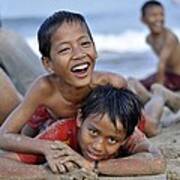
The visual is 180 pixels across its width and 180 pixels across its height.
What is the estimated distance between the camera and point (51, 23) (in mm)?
2783

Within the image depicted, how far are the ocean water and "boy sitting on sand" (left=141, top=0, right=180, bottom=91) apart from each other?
2.08 metres

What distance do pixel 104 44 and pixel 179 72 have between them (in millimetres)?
6791

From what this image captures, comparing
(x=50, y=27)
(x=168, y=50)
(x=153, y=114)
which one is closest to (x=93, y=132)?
(x=50, y=27)

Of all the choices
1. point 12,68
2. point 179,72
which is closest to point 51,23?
point 12,68

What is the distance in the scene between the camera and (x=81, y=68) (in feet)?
8.88

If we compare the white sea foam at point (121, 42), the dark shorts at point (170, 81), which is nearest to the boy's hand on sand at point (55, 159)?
the dark shorts at point (170, 81)

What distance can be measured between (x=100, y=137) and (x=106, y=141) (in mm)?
33

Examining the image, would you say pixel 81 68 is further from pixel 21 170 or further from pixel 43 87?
pixel 21 170

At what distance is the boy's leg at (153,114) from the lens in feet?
11.8

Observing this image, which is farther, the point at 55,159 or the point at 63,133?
the point at 63,133

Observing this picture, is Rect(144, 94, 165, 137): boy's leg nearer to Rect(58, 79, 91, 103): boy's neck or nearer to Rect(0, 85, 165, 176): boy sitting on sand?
Rect(58, 79, 91, 103): boy's neck

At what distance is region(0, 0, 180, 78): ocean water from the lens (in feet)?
33.4

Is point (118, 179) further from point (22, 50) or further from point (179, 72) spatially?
point (179, 72)

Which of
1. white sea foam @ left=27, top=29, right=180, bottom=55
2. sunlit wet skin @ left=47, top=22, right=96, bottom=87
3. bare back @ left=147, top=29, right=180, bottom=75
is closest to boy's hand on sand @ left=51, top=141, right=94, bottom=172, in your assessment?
sunlit wet skin @ left=47, top=22, right=96, bottom=87
